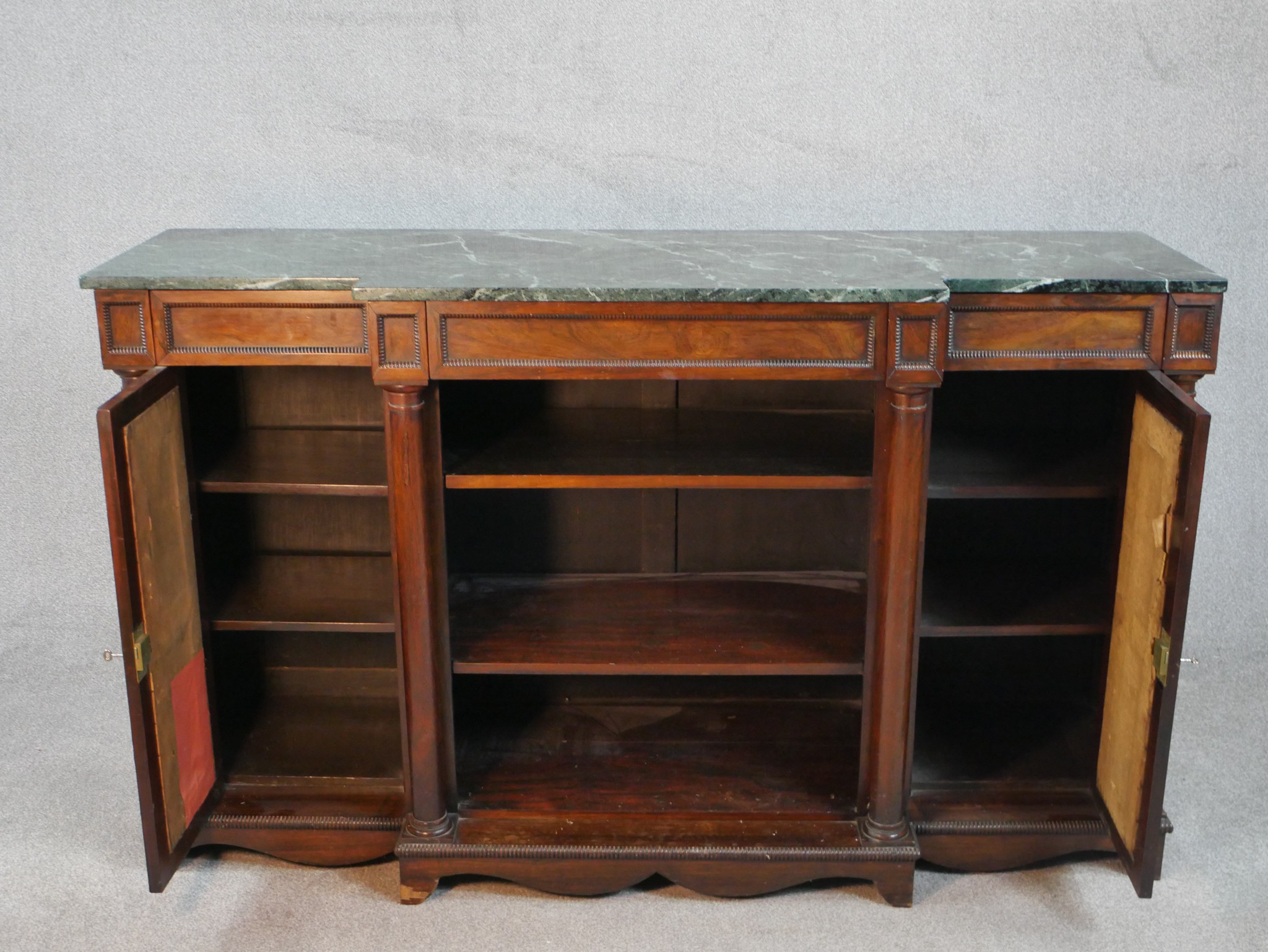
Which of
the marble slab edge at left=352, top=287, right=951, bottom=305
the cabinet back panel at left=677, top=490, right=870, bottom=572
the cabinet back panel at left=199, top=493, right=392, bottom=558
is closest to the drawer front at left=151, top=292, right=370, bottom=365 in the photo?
the marble slab edge at left=352, top=287, right=951, bottom=305

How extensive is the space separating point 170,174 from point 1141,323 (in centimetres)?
209

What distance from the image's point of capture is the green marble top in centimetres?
227

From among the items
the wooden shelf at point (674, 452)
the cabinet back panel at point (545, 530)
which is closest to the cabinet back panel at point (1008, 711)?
the wooden shelf at point (674, 452)

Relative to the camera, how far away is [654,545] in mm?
2996

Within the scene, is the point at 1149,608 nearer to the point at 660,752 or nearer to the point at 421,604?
the point at 660,752

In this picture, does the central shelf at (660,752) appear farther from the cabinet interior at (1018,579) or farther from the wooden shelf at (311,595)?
the wooden shelf at (311,595)

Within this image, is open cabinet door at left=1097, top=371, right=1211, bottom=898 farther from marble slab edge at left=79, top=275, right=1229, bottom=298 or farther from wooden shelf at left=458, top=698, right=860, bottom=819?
wooden shelf at left=458, top=698, right=860, bottom=819

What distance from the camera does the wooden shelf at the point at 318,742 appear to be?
2.81 meters

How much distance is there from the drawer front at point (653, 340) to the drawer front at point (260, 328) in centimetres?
16

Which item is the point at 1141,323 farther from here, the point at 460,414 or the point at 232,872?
the point at 232,872

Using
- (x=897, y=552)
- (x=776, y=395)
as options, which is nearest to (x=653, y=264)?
(x=776, y=395)

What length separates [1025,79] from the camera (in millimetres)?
3055

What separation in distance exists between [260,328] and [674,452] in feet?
2.55

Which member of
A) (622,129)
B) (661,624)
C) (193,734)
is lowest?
(193,734)
